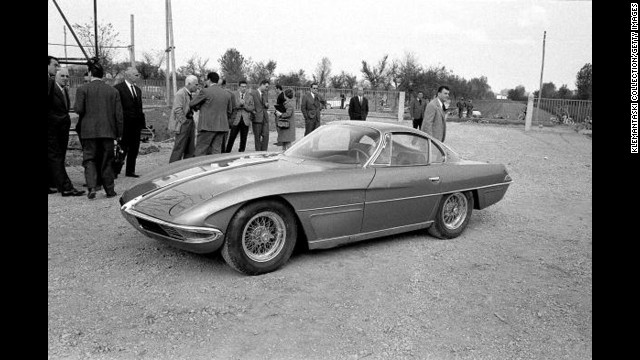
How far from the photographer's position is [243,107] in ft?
34.4

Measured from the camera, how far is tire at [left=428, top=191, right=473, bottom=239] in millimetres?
5426

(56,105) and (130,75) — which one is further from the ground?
(130,75)

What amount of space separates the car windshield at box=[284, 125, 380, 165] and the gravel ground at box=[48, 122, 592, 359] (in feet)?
3.08

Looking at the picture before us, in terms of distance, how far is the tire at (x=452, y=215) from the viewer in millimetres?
5426

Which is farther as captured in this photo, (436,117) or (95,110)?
(436,117)

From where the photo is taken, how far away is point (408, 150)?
5305 millimetres

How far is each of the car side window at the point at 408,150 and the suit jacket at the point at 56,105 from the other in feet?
15.2

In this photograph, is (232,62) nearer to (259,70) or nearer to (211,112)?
(259,70)

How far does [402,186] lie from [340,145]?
2.62 feet

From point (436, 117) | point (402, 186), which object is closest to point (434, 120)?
point (436, 117)

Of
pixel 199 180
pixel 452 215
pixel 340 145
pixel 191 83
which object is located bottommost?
pixel 452 215

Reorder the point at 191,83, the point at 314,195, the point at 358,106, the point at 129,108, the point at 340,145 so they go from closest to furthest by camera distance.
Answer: the point at 314,195, the point at 340,145, the point at 129,108, the point at 191,83, the point at 358,106

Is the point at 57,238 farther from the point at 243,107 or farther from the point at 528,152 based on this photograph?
the point at 528,152

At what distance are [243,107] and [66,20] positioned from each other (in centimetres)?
399
